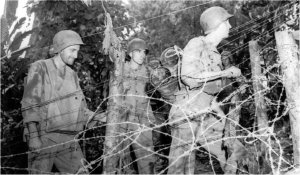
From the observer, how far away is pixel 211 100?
3711 mm

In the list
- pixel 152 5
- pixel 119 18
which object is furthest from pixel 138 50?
pixel 152 5

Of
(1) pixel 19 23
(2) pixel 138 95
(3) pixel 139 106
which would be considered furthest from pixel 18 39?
(2) pixel 138 95

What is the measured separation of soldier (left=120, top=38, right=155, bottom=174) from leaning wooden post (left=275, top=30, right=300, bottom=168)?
1766mm

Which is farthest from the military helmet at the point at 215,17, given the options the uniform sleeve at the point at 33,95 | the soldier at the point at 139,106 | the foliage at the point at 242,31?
the uniform sleeve at the point at 33,95

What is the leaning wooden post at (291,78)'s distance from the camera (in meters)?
3.37

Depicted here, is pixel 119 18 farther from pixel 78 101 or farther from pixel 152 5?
pixel 152 5

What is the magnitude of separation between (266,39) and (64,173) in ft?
12.1

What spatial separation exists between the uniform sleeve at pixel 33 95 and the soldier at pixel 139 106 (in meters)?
1.20

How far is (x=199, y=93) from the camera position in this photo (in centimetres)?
341

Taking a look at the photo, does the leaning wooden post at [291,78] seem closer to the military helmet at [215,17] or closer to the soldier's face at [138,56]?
the military helmet at [215,17]

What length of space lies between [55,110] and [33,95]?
1.04 ft

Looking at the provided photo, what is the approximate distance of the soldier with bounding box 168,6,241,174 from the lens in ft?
11.2

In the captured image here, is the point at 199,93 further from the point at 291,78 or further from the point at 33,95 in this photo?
the point at 33,95

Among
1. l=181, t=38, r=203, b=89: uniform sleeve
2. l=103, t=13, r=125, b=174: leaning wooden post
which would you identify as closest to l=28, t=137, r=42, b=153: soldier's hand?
l=103, t=13, r=125, b=174: leaning wooden post
